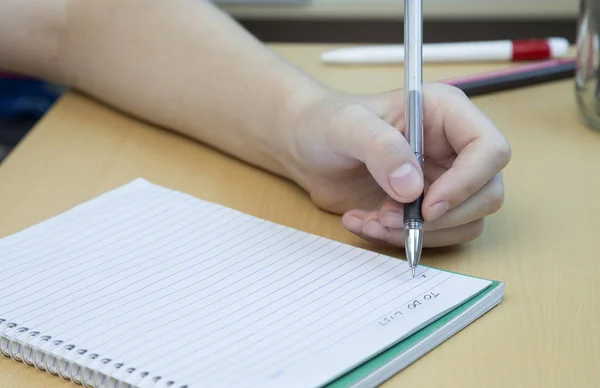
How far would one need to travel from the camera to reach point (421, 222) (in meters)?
0.60

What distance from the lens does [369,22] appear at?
1189 millimetres

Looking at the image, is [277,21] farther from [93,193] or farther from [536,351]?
[536,351]

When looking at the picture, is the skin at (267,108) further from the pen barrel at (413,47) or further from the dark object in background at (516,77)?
the dark object in background at (516,77)

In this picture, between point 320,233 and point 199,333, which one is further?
point 320,233

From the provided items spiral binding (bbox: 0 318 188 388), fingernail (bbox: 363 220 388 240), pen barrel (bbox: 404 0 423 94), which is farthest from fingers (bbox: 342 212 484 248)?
spiral binding (bbox: 0 318 188 388)

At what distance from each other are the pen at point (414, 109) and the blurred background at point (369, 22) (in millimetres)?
478

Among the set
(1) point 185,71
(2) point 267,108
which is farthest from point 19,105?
(2) point 267,108

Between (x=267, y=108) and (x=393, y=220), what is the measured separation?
0.20m

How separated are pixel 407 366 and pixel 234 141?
0.35m

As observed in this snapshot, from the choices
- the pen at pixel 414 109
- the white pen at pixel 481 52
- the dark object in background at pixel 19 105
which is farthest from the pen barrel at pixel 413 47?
the dark object in background at pixel 19 105

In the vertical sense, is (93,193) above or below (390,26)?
below

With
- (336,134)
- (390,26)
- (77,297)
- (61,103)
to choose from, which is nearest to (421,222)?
(336,134)

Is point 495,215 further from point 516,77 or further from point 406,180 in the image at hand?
Answer: point 516,77

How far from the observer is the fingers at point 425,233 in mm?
625
